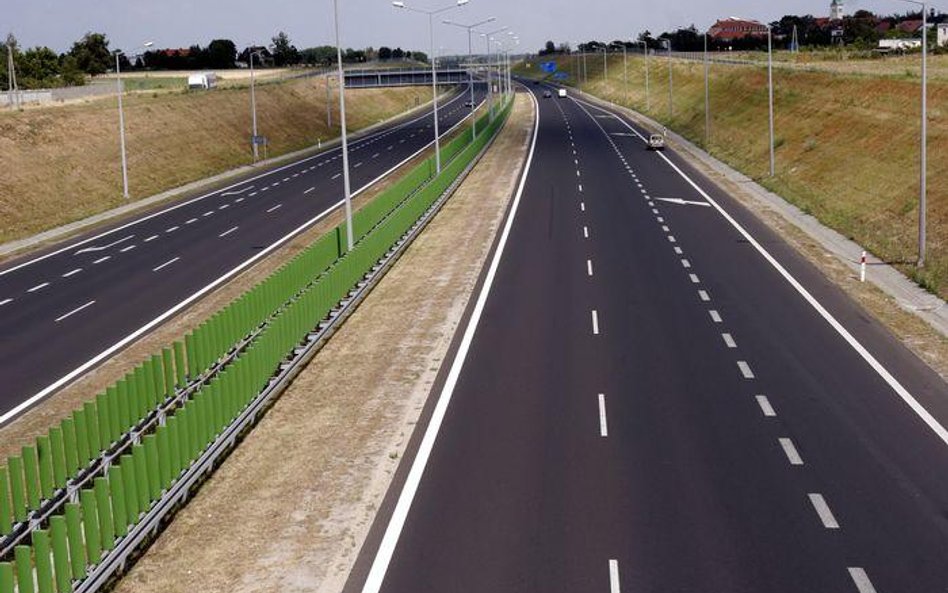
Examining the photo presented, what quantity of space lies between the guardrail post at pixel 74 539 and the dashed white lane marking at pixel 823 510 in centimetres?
943

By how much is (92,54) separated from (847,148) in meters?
138

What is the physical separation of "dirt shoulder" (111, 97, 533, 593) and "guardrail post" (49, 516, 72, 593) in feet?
3.73

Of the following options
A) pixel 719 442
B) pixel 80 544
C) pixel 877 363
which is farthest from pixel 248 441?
pixel 877 363

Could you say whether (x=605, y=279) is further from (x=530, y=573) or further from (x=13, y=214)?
(x=13, y=214)

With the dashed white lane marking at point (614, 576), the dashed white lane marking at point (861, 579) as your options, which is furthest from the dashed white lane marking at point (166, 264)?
the dashed white lane marking at point (861, 579)

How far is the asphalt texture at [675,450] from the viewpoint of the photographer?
1404 cm

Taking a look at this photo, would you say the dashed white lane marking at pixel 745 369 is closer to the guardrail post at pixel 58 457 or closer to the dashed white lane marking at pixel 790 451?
the dashed white lane marking at pixel 790 451

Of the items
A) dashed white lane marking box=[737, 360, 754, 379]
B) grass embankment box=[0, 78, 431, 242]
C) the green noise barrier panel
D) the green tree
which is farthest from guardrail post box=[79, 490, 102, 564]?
the green tree

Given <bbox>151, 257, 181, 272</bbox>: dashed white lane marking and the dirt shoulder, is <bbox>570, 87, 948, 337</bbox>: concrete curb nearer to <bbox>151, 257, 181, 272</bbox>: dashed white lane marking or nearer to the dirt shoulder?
the dirt shoulder

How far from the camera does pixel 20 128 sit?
72.1 meters

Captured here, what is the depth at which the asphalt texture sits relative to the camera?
46.1 ft

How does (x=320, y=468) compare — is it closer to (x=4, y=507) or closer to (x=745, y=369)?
(x=4, y=507)

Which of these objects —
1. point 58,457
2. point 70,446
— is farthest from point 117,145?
point 58,457

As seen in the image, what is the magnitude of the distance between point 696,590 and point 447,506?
4.15 meters
